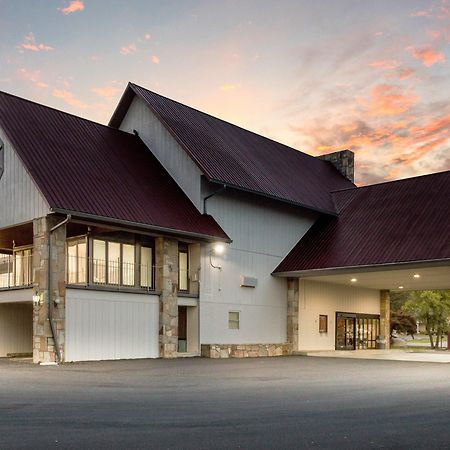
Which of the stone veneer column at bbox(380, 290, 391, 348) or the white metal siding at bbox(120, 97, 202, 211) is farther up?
the white metal siding at bbox(120, 97, 202, 211)

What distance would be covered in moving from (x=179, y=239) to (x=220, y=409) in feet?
47.6

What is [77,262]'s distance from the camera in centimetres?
2422

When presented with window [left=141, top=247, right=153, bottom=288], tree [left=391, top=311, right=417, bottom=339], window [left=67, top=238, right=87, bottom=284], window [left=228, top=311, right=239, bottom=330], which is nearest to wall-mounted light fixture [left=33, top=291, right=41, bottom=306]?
window [left=67, top=238, right=87, bottom=284]

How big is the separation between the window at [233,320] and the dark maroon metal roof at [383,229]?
3.17 meters

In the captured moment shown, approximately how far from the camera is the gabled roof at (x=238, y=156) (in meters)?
26.7

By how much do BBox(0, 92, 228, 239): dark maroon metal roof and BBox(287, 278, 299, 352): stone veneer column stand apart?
5564 millimetres

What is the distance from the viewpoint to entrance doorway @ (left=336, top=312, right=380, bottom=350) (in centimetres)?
3347

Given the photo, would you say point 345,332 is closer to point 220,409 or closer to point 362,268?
point 362,268

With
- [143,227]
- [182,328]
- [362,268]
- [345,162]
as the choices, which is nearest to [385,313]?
[345,162]

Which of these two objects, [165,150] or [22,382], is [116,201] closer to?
[165,150]

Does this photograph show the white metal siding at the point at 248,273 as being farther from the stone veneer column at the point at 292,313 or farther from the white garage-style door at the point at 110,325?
the white garage-style door at the point at 110,325

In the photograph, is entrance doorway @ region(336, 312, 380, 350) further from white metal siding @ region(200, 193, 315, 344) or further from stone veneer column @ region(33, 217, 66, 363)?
stone veneer column @ region(33, 217, 66, 363)

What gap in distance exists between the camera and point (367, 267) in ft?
84.9

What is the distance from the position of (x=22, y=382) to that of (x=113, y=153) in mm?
13015
